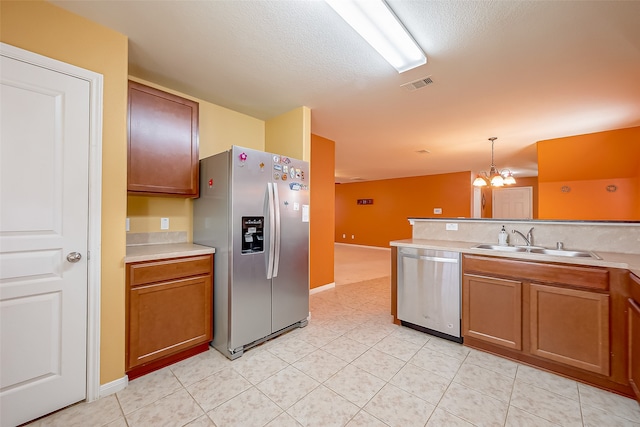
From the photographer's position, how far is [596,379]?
5.89 ft

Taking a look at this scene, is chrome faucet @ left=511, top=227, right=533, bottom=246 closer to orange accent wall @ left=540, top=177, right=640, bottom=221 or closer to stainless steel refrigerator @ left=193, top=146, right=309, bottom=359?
stainless steel refrigerator @ left=193, top=146, right=309, bottom=359

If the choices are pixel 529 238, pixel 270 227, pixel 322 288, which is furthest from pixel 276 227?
pixel 529 238

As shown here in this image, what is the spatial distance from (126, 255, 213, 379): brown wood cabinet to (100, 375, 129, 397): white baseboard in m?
0.07

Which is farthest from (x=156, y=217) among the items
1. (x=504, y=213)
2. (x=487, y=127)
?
(x=504, y=213)

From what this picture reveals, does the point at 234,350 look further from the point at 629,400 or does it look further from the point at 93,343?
the point at 629,400

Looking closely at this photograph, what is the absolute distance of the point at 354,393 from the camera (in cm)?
172

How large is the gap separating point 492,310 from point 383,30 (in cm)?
234

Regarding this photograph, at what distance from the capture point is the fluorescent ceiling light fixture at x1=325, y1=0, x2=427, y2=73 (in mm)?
1488

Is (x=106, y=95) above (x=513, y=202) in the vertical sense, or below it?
above

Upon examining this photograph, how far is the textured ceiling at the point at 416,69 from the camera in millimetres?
1582

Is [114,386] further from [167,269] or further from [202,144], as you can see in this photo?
[202,144]

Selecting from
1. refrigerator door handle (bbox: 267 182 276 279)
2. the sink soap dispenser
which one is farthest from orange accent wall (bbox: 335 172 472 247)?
refrigerator door handle (bbox: 267 182 276 279)

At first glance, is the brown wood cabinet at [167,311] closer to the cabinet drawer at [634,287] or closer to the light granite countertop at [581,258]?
the light granite countertop at [581,258]

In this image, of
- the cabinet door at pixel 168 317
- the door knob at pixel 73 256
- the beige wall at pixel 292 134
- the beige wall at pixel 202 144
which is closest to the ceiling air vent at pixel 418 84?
the beige wall at pixel 292 134
